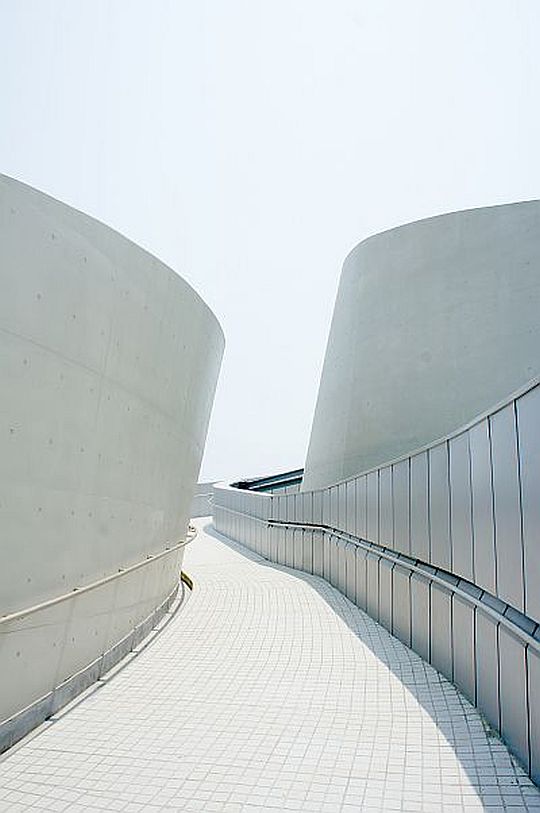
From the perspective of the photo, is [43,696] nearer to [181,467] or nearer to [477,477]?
[477,477]

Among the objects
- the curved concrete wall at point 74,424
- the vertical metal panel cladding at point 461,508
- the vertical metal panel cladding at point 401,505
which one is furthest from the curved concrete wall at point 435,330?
the vertical metal panel cladding at point 461,508

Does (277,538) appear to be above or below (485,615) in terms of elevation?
above

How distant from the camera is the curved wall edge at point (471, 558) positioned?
3.65 m

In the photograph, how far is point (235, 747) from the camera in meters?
4.34

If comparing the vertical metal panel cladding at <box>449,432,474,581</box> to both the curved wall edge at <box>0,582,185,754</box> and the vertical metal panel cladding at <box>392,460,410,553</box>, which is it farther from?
the curved wall edge at <box>0,582,185,754</box>

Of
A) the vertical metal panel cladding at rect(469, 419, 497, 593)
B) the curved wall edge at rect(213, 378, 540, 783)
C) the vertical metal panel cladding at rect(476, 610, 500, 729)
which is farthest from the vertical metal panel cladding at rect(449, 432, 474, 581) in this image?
the vertical metal panel cladding at rect(476, 610, 500, 729)

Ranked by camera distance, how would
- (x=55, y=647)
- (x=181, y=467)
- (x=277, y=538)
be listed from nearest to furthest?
(x=55, y=647) → (x=181, y=467) → (x=277, y=538)

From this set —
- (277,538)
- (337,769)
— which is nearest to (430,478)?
(337,769)

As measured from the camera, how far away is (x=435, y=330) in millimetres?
12391

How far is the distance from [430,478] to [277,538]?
9.61 meters

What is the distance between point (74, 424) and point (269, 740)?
2.55 metres

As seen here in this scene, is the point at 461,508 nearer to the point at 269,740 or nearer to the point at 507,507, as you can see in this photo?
the point at 507,507

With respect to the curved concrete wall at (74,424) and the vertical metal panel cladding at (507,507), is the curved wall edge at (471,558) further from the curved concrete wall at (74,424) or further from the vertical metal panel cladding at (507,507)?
the curved concrete wall at (74,424)

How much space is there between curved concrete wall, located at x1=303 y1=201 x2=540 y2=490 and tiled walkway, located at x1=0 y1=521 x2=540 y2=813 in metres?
5.57
